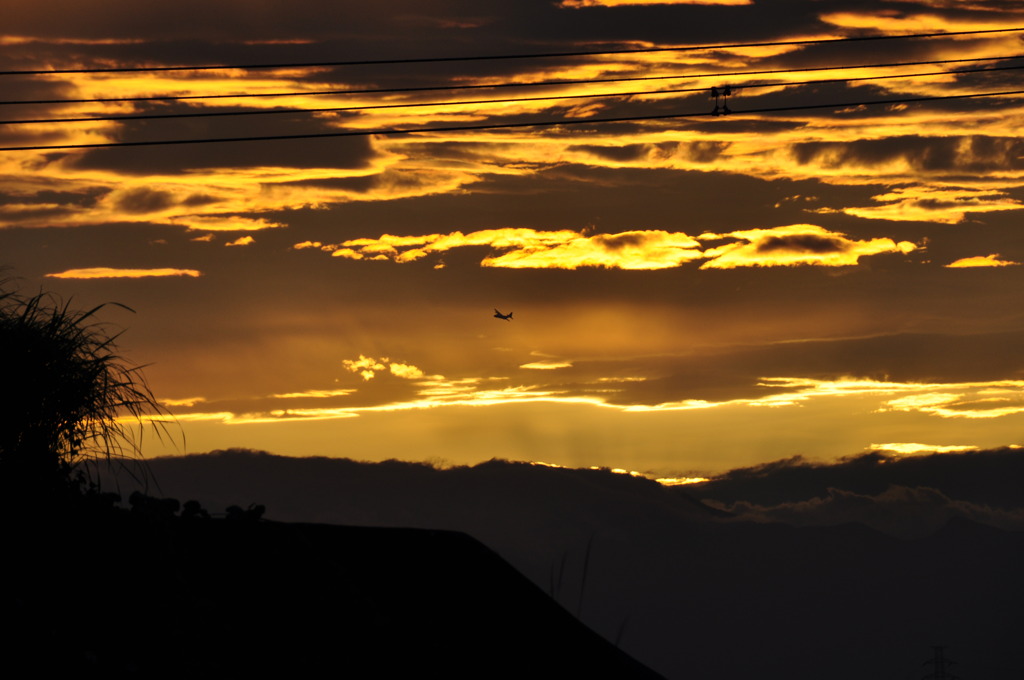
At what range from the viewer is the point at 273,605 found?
18.4 m

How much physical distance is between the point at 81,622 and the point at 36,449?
21.2 feet

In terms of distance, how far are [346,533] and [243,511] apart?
178cm

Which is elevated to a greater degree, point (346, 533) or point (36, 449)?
point (36, 449)

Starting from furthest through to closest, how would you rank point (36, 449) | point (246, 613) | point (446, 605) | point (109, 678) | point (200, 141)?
1. point (200, 141)
2. point (36, 449)
3. point (446, 605)
4. point (246, 613)
5. point (109, 678)

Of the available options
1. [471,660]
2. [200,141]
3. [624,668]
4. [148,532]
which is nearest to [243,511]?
[148,532]

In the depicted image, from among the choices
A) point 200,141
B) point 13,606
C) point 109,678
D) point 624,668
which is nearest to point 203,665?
point 109,678

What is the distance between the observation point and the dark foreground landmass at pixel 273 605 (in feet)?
54.9

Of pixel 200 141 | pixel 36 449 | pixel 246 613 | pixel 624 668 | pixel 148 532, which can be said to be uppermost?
pixel 200 141

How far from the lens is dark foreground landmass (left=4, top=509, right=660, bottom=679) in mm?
16719

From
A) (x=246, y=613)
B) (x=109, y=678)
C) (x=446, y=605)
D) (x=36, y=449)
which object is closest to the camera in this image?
(x=109, y=678)

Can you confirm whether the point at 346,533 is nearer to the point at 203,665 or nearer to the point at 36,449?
the point at 203,665

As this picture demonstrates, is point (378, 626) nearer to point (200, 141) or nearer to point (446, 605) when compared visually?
point (446, 605)

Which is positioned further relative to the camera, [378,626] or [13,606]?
[378,626]

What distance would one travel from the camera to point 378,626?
18328 millimetres
